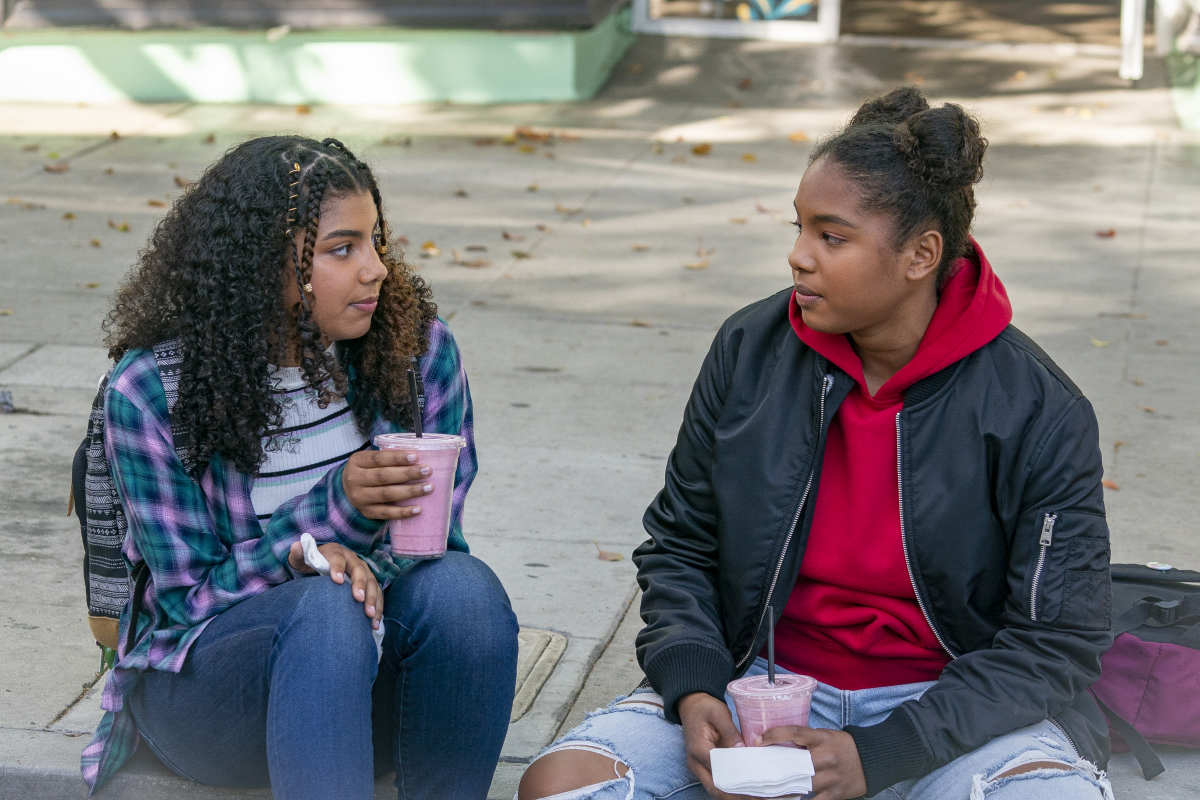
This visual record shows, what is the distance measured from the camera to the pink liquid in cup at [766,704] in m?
2.20

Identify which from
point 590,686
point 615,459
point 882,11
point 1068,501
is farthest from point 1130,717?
point 882,11

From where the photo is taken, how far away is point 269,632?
2.39m

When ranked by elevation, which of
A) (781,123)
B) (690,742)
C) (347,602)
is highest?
(347,602)

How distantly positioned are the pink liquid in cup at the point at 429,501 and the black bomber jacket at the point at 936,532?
1.32 ft

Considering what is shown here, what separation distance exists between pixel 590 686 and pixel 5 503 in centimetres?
196

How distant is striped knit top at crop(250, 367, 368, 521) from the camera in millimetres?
2566

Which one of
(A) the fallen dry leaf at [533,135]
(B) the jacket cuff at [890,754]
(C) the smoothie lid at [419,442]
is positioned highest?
(C) the smoothie lid at [419,442]

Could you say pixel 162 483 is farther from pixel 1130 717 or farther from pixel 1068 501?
pixel 1130 717

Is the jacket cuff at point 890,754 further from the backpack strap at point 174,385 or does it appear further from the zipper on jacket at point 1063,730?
the backpack strap at point 174,385

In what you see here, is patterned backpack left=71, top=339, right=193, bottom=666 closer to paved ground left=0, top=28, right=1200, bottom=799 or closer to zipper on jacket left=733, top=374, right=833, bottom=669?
paved ground left=0, top=28, right=1200, bottom=799

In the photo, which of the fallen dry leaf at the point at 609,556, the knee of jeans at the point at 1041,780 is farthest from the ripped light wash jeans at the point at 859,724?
the fallen dry leaf at the point at 609,556

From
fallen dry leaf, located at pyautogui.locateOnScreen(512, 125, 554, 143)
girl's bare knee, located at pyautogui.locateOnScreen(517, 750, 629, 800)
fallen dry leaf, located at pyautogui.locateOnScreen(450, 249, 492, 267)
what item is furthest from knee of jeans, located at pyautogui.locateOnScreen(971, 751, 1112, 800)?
fallen dry leaf, located at pyautogui.locateOnScreen(512, 125, 554, 143)

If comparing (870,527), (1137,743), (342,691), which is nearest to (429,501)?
(342,691)

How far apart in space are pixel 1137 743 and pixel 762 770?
99 centimetres
